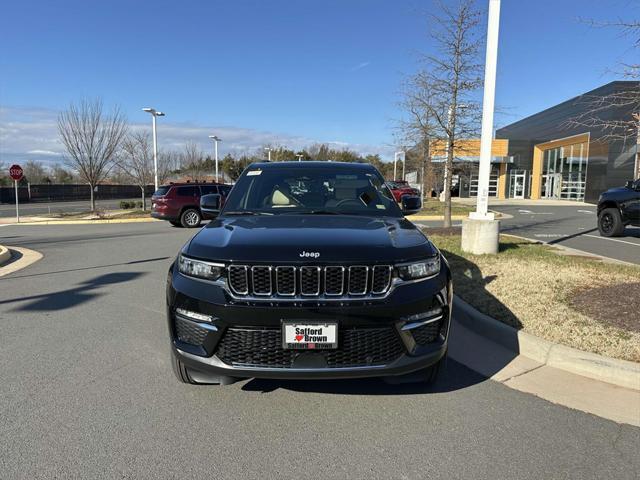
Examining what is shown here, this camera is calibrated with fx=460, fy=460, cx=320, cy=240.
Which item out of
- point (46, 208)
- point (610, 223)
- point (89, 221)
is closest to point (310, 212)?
point (610, 223)

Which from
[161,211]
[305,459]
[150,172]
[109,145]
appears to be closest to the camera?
[305,459]

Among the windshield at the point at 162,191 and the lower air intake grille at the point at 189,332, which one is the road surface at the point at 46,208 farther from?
the lower air intake grille at the point at 189,332

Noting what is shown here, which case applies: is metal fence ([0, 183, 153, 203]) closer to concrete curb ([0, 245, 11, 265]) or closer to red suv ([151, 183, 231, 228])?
red suv ([151, 183, 231, 228])

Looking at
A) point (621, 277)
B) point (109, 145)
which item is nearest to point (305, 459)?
point (621, 277)

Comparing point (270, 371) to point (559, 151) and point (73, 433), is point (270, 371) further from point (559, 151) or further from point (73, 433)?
point (559, 151)

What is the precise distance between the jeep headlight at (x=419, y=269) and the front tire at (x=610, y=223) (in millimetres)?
12001

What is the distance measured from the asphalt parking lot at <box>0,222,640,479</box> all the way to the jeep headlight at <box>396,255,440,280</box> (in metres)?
0.97

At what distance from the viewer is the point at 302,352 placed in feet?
9.28

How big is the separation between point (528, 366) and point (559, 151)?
45431 mm

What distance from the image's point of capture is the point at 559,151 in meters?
43.3

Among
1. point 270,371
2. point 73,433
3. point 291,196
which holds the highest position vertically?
point 291,196

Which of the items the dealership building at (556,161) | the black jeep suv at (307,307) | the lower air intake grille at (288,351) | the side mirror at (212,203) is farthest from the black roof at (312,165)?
the dealership building at (556,161)

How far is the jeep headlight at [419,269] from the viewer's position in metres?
3.01

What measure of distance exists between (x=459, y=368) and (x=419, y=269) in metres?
1.38
